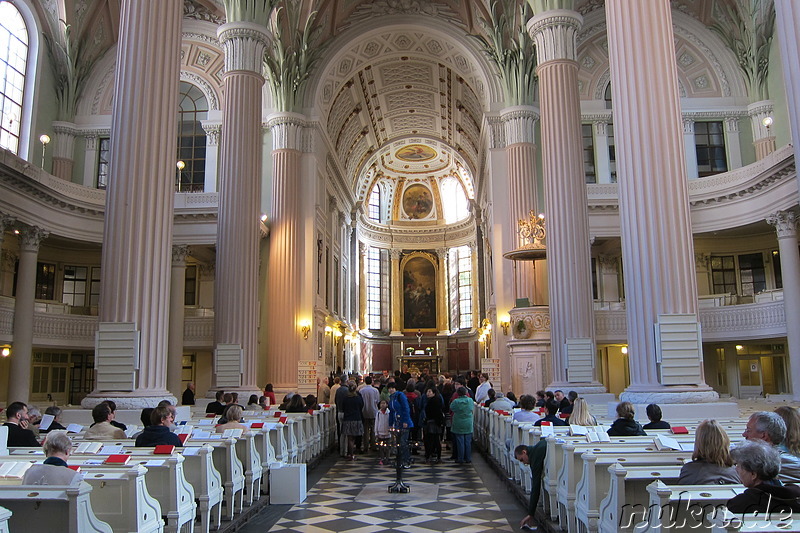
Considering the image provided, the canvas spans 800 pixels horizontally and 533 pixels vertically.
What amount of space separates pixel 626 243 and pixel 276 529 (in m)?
5.94

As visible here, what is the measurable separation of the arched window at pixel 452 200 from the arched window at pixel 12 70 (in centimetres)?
3058

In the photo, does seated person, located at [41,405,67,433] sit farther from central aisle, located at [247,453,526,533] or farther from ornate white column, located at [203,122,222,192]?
ornate white column, located at [203,122,222,192]

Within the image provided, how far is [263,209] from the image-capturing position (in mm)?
25078

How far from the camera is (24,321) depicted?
744 inches

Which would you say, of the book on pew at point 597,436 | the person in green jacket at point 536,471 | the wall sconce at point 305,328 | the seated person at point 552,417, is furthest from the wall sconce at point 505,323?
the book on pew at point 597,436

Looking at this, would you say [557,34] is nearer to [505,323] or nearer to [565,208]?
[565,208]

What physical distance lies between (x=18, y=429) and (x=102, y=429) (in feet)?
2.62

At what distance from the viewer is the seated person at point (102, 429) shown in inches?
285

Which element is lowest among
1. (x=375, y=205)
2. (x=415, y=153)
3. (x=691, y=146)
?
(x=691, y=146)

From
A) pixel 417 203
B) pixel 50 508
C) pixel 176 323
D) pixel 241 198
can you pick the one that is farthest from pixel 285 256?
pixel 417 203

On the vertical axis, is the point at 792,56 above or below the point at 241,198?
below

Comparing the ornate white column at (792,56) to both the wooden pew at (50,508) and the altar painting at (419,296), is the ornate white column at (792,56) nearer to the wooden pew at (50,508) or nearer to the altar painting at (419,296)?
the wooden pew at (50,508)

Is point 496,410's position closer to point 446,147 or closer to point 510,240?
point 510,240

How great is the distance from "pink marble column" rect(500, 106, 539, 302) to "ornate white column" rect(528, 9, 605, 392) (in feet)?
17.3
